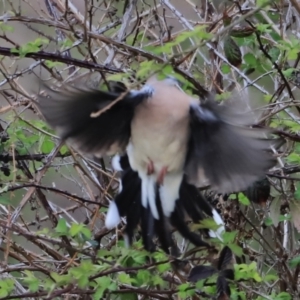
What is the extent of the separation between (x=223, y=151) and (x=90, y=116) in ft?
1.00

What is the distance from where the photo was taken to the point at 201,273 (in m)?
1.62

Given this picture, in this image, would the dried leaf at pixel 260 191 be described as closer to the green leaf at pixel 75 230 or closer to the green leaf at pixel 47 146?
the green leaf at pixel 75 230

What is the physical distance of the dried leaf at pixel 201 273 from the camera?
160cm

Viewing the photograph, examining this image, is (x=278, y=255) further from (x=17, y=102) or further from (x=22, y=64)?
(x=22, y=64)

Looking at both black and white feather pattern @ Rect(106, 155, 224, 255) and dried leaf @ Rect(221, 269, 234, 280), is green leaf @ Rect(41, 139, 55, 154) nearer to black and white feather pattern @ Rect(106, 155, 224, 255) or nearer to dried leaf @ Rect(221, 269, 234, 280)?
black and white feather pattern @ Rect(106, 155, 224, 255)

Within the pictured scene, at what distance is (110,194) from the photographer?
2.17 meters

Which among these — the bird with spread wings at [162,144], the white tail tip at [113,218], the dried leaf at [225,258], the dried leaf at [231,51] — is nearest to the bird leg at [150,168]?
the bird with spread wings at [162,144]

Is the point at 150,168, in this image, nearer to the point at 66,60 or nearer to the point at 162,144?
the point at 162,144

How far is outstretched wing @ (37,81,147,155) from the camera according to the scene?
150cm

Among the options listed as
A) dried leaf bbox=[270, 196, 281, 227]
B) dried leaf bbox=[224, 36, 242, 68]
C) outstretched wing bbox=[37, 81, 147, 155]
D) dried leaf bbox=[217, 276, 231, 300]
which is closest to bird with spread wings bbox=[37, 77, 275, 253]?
outstretched wing bbox=[37, 81, 147, 155]

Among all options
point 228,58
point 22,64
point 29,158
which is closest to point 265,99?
point 228,58

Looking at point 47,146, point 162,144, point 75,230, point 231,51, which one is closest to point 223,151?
point 162,144

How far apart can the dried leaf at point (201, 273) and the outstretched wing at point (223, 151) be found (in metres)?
0.19

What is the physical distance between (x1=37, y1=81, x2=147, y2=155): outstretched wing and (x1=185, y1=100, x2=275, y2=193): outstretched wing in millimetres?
149
